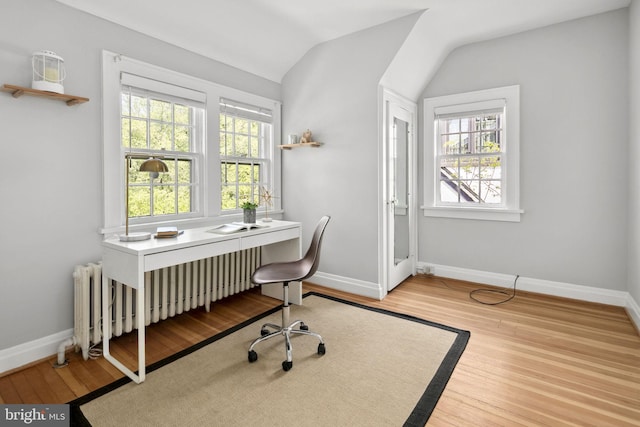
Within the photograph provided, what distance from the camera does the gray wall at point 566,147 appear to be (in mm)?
3162

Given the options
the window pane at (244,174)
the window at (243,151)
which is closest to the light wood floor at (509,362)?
the window at (243,151)

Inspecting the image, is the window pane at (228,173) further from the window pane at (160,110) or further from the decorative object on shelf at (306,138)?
the decorative object on shelf at (306,138)

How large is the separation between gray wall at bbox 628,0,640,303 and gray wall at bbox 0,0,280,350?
172 inches

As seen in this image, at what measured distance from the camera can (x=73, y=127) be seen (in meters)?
2.42

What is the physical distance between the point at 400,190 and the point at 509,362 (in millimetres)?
2124

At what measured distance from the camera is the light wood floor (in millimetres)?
1768

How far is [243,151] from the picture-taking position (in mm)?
3881


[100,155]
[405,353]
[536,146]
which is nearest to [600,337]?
[405,353]

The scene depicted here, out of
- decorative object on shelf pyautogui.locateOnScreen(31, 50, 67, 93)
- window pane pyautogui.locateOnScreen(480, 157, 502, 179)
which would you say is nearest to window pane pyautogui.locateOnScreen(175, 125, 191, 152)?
decorative object on shelf pyautogui.locateOnScreen(31, 50, 67, 93)

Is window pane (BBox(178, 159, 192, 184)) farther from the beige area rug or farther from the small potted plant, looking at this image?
the beige area rug

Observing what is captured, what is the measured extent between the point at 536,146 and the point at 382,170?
1.71 m

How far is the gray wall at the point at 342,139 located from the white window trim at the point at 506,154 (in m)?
1.10

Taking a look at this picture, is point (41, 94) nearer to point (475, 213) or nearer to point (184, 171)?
point (184, 171)

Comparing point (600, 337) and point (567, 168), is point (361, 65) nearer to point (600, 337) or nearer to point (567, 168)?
point (567, 168)
